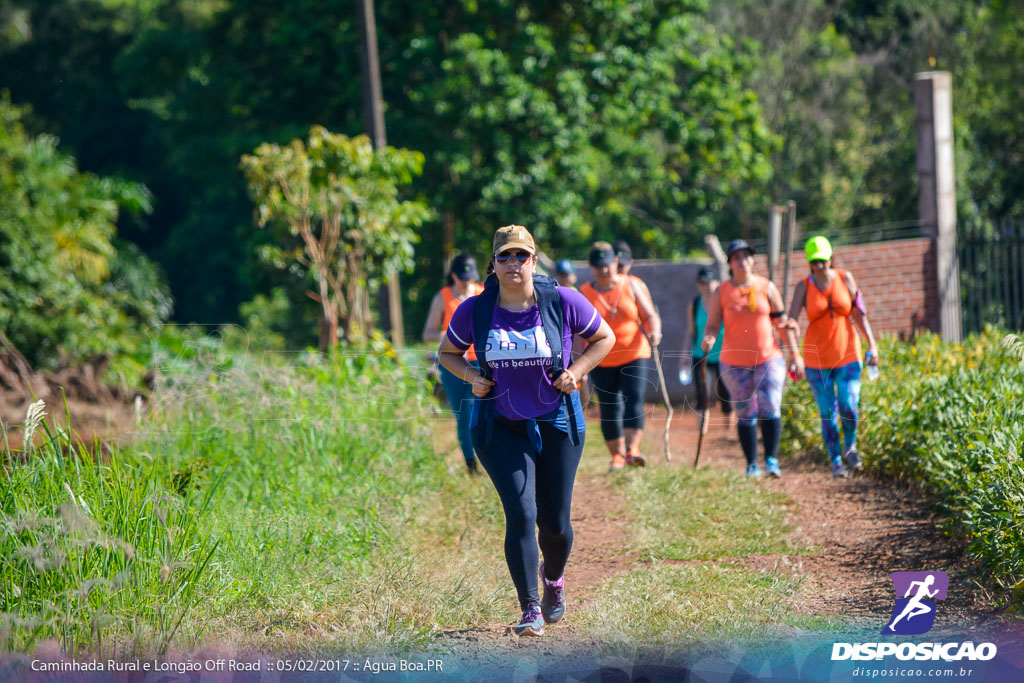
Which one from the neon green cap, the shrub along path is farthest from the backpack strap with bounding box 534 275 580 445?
the neon green cap

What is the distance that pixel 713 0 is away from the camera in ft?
93.5

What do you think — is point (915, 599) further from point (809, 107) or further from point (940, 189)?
point (809, 107)

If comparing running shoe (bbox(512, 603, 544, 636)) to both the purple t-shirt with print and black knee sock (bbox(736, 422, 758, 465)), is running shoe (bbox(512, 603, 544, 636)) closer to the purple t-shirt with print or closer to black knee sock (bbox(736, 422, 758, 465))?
the purple t-shirt with print

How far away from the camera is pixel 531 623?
5090 mm

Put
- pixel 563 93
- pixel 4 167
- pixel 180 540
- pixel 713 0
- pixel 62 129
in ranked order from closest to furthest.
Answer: pixel 180 540, pixel 4 167, pixel 563 93, pixel 713 0, pixel 62 129

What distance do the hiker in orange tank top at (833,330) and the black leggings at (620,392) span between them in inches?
50.1

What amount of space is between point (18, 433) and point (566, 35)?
49.6ft

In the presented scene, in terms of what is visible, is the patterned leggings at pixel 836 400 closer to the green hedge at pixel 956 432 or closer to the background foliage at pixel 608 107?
the green hedge at pixel 956 432

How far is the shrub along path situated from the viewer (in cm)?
526

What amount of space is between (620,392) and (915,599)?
389 centimetres

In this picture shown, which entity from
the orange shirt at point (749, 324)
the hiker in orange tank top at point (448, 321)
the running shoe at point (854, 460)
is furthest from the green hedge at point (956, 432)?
the hiker in orange tank top at point (448, 321)

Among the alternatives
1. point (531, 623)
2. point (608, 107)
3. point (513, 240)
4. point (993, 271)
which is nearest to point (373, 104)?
point (608, 107)

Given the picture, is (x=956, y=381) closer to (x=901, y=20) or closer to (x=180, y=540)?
(x=180, y=540)

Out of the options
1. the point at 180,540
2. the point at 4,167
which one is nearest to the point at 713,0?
the point at 4,167
